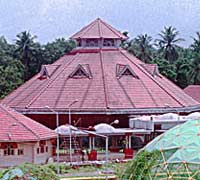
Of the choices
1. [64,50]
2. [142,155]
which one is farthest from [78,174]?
[64,50]

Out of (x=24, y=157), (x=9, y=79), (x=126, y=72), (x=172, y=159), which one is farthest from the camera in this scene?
(x=9, y=79)

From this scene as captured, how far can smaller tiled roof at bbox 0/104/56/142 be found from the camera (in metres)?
40.8

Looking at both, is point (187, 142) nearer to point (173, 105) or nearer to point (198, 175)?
Result: point (198, 175)

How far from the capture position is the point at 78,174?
118 ft

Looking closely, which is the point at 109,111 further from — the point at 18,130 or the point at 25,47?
the point at 25,47

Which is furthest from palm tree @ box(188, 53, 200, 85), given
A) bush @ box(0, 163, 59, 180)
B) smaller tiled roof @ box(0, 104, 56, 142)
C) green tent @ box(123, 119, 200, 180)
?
bush @ box(0, 163, 59, 180)

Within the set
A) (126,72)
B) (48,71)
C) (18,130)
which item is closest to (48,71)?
(48,71)

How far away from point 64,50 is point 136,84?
34473 mm

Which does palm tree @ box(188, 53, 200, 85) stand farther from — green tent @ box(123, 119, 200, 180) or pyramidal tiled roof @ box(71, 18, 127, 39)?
green tent @ box(123, 119, 200, 180)

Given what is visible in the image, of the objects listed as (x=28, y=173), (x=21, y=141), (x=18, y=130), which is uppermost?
(x=28, y=173)

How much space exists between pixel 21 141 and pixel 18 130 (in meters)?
1.17

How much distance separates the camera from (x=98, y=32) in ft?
190

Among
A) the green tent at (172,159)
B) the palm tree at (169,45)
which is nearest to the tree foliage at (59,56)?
the palm tree at (169,45)

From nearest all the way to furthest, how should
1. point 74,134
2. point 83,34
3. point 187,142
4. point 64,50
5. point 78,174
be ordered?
point 187,142 → point 78,174 → point 74,134 → point 83,34 → point 64,50
